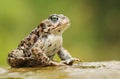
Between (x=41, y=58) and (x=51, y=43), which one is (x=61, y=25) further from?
(x=41, y=58)

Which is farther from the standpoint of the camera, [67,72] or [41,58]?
[41,58]

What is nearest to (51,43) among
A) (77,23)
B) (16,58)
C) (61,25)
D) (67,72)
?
(61,25)

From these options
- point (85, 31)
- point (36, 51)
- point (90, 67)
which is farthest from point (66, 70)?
point (85, 31)

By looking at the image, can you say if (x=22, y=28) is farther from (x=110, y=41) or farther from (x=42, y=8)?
(x=110, y=41)

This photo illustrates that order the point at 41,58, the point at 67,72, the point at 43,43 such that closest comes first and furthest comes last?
1. the point at 67,72
2. the point at 41,58
3. the point at 43,43

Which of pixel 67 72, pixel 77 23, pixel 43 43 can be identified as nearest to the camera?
pixel 67 72

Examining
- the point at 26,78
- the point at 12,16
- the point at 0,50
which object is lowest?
the point at 26,78

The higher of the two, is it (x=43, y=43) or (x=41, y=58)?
(x=43, y=43)
